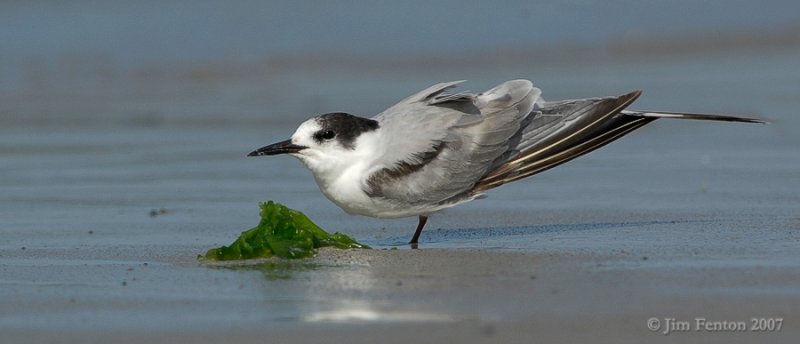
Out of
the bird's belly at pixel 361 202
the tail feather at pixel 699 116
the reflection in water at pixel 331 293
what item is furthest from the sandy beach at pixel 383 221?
the tail feather at pixel 699 116

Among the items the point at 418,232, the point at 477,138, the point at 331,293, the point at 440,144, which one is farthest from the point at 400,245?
the point at 331,293

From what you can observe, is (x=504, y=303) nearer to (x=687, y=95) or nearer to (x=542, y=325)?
(x=542, y=325)

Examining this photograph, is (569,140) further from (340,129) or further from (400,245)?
→ (340,129)

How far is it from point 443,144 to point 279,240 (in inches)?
34.7

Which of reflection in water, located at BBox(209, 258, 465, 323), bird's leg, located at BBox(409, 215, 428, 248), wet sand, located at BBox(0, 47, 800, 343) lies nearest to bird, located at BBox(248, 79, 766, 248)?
bird's leg, located at BBox(409, 215, 428, 248)

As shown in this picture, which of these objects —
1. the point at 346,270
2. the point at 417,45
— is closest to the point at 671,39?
the point at 417,45

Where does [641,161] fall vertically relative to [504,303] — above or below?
above

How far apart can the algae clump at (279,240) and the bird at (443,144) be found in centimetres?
28

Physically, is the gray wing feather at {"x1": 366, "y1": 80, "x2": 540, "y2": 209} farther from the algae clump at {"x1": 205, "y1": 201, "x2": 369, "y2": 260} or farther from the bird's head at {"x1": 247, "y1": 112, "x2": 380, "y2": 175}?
the algae clump at {"x1": 205, "y1": 201, "x2": 369, "y2": 260}

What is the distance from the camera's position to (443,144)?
5613 millimetres

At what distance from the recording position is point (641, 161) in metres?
7.43

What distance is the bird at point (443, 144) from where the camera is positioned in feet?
18.1

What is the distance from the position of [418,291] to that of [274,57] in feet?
25.8

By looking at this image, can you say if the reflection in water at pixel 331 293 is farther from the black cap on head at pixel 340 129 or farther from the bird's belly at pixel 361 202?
the black cap on head at pixel 340 129
